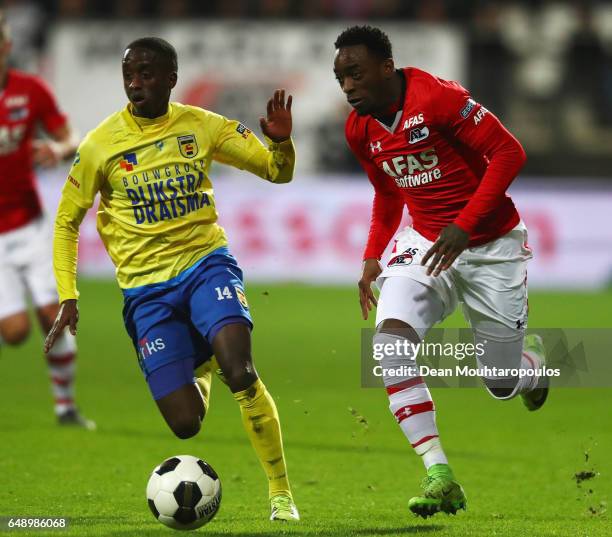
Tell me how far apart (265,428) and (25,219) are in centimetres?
366

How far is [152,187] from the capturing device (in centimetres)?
561

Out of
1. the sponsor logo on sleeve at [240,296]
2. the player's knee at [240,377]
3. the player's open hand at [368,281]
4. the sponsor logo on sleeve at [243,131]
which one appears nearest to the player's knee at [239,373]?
the player's knee at [240,377]

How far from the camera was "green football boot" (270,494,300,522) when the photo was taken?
539 centimetres

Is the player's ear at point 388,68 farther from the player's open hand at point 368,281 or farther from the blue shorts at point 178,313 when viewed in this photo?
the blue shorts at point 178,313

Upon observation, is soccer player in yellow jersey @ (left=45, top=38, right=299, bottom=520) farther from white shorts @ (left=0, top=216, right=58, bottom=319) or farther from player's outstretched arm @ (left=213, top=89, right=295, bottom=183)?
white shorts @ (left=0, top=216, right=58, bottom=319)

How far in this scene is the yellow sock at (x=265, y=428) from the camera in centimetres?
542

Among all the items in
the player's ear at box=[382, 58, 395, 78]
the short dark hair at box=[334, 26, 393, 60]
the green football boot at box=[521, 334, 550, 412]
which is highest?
the short dark hair at box=[334, 26, 393, 60]

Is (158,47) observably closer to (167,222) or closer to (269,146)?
(269,146)

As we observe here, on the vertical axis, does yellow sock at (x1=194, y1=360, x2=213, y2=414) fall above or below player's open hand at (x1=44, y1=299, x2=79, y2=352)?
below

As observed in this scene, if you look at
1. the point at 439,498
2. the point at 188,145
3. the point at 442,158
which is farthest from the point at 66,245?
the point at 439,498

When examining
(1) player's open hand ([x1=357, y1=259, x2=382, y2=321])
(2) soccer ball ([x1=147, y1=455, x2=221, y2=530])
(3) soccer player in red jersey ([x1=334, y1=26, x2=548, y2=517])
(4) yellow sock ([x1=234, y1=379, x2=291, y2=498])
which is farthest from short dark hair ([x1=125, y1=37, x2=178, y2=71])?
(2) soccer ball ([x1=147, y1=455, x2=221, y2=530])

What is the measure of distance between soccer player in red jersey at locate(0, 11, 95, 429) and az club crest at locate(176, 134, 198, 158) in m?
2.75

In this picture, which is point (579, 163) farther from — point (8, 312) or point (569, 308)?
point (8, 312)

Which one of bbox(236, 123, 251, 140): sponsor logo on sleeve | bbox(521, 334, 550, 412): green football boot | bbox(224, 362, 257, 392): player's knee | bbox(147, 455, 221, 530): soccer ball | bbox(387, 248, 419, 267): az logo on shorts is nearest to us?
bbox(147, 455, 221, 530): soccer ball
